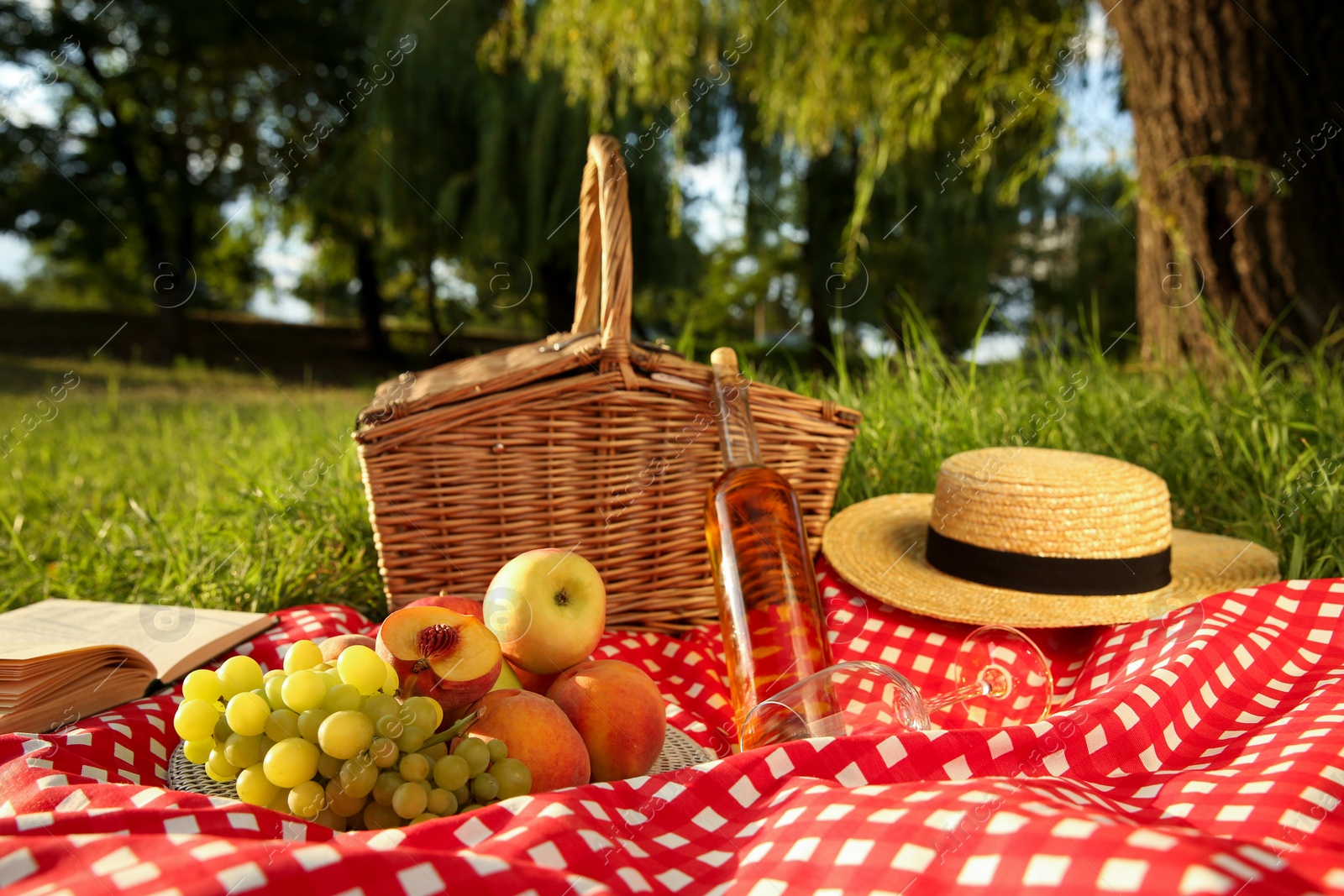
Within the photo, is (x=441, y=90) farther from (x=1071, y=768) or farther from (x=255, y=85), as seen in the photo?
(x=1071, y=768)

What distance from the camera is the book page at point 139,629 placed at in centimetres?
149

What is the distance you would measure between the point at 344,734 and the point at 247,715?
0.13 m

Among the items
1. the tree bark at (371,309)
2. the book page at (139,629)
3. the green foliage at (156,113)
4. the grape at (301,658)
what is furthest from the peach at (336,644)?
the tree bark at (371,309)

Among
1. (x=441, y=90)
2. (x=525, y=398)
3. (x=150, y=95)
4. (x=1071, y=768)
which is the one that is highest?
(x=150, y=95)

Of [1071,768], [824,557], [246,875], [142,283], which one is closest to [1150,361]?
[824,557]

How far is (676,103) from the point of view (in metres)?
3.68

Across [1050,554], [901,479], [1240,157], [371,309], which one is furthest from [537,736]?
[371,309]

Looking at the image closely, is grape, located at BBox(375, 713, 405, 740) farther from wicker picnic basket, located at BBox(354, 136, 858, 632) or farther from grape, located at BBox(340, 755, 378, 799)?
wicker picnic basket, located at BBox(354, 136, 858, 632)

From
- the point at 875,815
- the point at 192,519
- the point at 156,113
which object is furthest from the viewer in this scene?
the point at 156,113

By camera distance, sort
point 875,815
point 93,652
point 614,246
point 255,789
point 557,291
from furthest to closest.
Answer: point 557,291
point 614,246
point 93,652
point 255,789
point 875,815

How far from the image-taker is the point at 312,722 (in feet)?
3.22

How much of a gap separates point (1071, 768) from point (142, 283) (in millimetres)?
20767

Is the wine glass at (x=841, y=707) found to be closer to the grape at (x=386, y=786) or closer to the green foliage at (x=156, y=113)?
the grape at (x=386, y=786)

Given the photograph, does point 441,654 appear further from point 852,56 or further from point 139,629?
point 852,56
